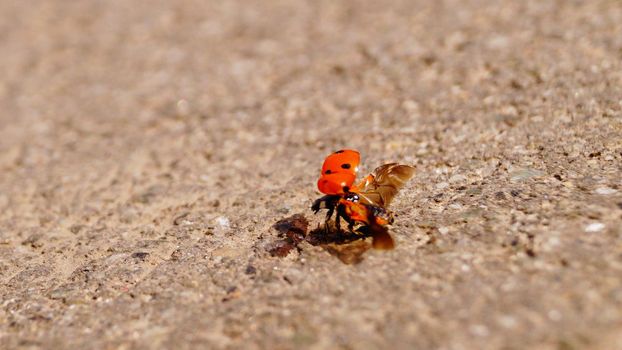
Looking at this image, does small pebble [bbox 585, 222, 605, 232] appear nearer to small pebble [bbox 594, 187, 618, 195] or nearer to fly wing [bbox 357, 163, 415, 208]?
→ small pebble [bbox 594, 187, 618, 195]

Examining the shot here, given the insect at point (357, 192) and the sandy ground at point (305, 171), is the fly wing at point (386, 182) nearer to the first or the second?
the insect at point (357, 192)

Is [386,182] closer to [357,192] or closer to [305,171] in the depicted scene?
[357,192]

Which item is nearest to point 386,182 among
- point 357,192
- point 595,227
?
point 357,192

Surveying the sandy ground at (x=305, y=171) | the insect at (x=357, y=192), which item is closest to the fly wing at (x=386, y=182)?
the insect at (x=357, y=192)

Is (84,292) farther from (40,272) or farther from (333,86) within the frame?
(333,86)

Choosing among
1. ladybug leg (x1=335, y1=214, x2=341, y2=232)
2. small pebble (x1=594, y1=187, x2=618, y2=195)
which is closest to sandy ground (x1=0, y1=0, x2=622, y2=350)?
small pebble (x1=594, y1=187, x2=618, y2=195)

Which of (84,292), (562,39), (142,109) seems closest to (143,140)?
(142,109)
